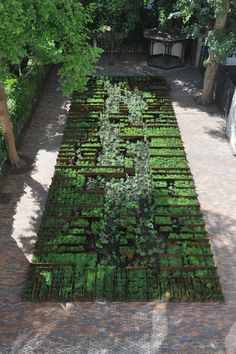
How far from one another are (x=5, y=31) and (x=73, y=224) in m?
8.35

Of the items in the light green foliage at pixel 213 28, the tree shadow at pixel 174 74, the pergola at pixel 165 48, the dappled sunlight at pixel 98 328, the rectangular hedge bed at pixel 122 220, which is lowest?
the dappled sunlight at pixel 98 328

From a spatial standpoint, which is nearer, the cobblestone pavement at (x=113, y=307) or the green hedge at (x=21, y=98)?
the cobblestone pavement at (x=113, y=307)

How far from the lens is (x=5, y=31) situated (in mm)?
14609

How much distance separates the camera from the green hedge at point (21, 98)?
22.1 m

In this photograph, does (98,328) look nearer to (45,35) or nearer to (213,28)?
(45,35)

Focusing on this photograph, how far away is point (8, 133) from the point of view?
19734 mm

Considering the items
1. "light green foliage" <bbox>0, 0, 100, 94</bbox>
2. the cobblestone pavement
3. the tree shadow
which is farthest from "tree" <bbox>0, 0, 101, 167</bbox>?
the tree shadow

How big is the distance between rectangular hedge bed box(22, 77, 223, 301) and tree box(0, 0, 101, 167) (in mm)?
4708

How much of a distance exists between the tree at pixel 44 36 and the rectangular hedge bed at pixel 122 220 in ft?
15.4

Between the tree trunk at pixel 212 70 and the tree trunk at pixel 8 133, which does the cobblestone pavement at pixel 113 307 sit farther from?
the tree trunk at pixel 212 70

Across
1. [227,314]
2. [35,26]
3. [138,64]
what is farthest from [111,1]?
[227,314]

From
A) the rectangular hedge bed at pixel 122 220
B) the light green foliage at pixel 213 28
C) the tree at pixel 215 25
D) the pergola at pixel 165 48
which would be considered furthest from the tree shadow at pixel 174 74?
the light green foliage at pixel 213 28

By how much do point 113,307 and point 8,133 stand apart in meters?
10.6

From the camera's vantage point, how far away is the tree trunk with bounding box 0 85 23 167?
1872 cm
